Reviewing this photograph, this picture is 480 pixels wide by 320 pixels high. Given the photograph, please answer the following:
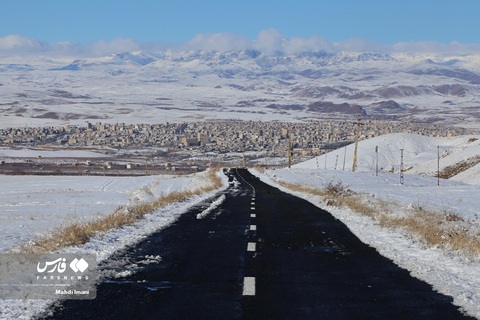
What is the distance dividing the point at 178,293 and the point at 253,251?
4612 mm

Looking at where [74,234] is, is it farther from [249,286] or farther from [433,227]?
[433,227]

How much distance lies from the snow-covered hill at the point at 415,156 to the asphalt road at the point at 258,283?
73.1 metres

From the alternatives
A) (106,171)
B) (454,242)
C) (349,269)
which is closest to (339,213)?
(454,242)

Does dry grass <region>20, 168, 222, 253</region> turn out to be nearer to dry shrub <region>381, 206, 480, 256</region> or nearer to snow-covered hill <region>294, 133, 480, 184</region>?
dry shrub <region>381, 206, 480, 256</region>

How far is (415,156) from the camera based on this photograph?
128875 millimetres

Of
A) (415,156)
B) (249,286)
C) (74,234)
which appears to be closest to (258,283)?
(249,286)

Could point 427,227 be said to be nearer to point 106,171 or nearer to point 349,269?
point 349,269

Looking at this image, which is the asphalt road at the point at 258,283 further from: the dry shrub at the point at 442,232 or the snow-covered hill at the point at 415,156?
the snow-covered hill at the point at 415,156

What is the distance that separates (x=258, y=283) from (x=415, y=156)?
12212cm

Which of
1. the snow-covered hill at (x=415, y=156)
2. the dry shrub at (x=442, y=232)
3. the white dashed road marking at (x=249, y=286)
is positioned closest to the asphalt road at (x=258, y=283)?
the white dashed road marking at (x=249, y=286)

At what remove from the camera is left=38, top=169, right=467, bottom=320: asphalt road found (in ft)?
30.7

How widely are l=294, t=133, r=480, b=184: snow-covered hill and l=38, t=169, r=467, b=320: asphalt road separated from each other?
73.1 m

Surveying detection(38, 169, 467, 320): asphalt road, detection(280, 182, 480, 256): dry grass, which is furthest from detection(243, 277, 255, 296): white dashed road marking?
detection(280, 182, 480, 256): dry grass

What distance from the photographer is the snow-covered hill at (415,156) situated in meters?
95.7
